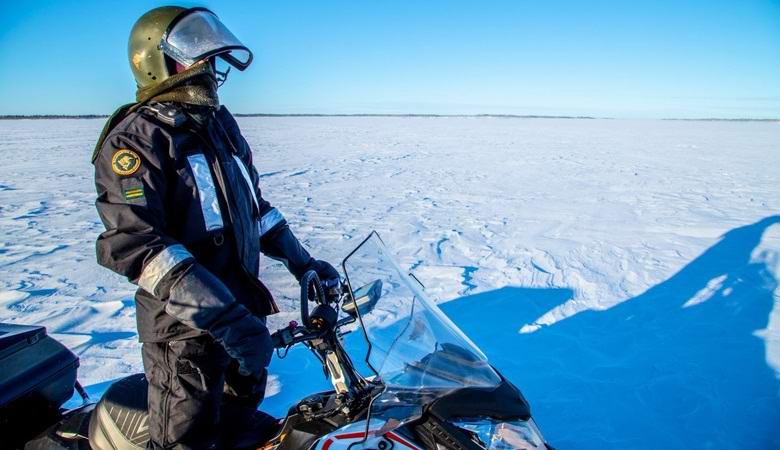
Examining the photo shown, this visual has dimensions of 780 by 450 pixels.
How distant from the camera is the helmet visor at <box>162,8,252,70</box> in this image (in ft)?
5.12

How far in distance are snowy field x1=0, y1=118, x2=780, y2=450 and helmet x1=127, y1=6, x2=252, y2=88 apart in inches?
79.6

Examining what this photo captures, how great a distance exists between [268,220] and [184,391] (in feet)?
2.66

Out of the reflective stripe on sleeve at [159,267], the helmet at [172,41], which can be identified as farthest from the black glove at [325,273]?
the helmet at [172,41]

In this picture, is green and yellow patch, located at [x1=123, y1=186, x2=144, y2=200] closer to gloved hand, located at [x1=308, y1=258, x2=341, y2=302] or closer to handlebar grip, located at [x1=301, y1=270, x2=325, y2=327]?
handlebar grip, located at [x1=301, y1=270, x2=325, y2=327]

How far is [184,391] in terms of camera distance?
1.53m

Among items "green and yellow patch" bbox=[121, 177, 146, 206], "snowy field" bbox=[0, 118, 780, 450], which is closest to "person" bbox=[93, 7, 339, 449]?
"green and yellow patch" bbox=[121, 177, 146, 206]

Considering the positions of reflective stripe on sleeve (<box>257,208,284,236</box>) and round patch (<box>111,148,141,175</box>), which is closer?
round patch (<box>111,148,141,175</box>)

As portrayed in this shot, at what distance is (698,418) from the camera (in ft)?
8.71

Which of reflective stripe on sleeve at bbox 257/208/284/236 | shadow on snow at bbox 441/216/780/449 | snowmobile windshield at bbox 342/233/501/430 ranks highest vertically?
reflective stripe on sleeve at bbox 257/208/284/236

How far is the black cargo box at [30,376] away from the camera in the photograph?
1.75 meters

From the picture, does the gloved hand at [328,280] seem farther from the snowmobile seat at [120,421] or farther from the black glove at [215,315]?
the snowmobile seat at [120,421]

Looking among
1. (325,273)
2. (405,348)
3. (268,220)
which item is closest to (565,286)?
(325,273)

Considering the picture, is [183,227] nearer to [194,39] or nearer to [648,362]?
[194,39]

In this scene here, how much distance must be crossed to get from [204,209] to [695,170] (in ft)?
48.8
